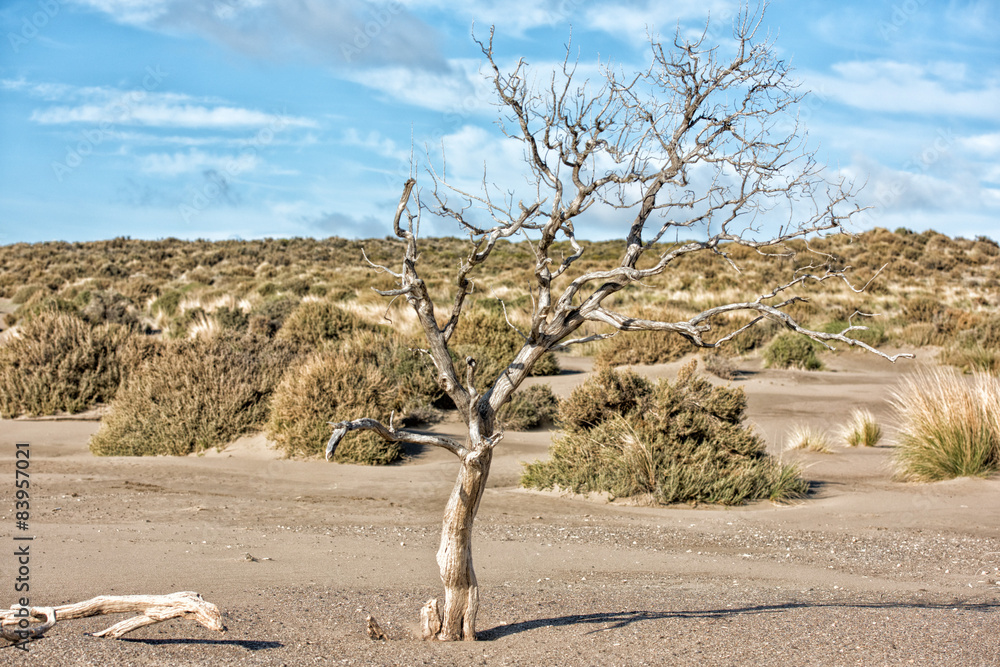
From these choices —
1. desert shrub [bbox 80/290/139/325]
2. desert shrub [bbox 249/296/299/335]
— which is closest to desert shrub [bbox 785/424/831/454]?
desert shrub [bbox 249/296/299/335]

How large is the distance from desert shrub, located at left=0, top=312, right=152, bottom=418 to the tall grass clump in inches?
498

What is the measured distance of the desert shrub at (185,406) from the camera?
12.5 meters

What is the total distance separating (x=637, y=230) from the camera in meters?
4.69

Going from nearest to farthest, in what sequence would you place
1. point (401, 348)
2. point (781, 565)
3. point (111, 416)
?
point (781, 565), point (111, 416), point (401, 348)

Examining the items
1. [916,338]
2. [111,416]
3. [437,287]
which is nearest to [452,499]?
[111,416]

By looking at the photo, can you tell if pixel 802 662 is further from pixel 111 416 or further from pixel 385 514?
pixel 111 416

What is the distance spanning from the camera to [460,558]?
14.9 feet

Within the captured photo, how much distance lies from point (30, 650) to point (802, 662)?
12.6 feet

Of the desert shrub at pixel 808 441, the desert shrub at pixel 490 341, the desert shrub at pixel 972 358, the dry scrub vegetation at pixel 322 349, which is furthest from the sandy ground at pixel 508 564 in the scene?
the desert shrub at pixel 972 358

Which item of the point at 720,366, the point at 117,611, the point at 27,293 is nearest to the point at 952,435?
the point at 720,366

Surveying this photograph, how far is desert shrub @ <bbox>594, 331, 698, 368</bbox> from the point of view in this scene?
21469 mm

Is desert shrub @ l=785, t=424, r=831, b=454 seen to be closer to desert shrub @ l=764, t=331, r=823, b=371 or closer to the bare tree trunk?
desert shrub @ l=764, t=331, r=823, b=371

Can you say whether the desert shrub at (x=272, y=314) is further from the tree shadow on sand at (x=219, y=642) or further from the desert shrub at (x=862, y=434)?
the tree shadow on sand at (x=219, y=642)

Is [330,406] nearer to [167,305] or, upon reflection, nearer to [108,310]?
[108,310]
